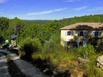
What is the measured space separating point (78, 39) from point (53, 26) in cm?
2638

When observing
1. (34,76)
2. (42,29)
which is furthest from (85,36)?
(34,76)

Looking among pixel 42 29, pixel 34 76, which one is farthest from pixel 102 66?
pixel 42 29

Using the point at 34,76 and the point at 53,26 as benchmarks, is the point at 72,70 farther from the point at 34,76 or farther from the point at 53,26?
the point at 53,26

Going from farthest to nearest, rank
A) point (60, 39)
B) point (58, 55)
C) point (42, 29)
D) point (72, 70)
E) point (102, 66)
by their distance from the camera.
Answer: point (42, 29) < point (60, 39) < point (58, 55) < point (72, 70) < point (102, 66)

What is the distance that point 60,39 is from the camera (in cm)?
6588

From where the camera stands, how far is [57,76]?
2433 cm

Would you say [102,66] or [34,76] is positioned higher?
[102,66]

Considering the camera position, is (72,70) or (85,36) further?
(85,36)

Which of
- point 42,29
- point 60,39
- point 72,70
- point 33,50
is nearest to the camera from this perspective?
point 72,70

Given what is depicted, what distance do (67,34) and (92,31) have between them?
6.07 meters

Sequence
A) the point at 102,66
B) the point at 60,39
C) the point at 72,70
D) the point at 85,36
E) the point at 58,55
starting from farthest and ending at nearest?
the point at 60,39
the point at 85,36
the point at 58,55
the point at 72,70
the point at 102,66

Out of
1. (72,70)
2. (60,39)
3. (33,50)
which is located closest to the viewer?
(72,70)

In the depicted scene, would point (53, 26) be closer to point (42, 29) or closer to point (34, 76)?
point (42, 29)

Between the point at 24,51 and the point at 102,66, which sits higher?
the point at 102,66
